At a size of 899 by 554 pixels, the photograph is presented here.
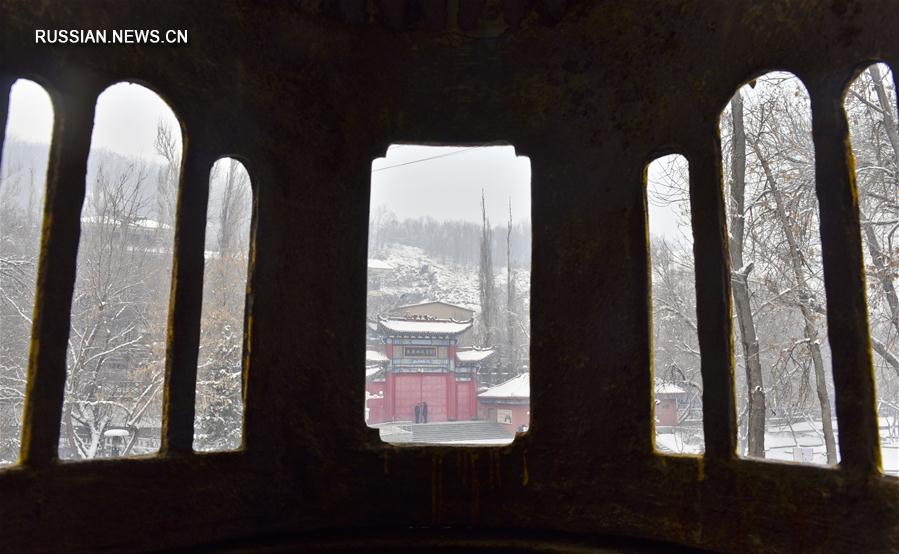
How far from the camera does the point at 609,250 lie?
15.1 ft

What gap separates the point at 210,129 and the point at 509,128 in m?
2.17

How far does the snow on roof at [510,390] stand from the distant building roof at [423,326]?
299cm

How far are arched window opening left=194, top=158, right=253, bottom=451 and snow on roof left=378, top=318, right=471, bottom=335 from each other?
27.1ft

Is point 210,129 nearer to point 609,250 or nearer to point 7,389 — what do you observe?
point 609,250

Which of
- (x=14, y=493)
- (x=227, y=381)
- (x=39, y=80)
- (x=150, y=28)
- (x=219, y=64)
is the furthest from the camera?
(x=227, y=381)

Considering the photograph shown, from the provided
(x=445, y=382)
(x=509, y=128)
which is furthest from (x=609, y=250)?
(x=445, y=382)

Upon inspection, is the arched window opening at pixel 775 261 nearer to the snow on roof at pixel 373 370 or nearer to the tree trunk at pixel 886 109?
the tree trunk at pixel 886 109

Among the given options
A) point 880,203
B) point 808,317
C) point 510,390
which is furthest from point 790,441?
point 510,390

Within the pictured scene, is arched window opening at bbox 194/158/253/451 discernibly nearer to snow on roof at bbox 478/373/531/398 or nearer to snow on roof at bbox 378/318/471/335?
snow on roof at bbox 378/318/471/335

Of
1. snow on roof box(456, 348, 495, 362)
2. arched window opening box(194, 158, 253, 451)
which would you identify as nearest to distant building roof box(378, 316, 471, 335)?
snow on roof box(456, 348, 495, 362)

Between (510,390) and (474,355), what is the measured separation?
2237mm

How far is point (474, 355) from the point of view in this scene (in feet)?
95.7

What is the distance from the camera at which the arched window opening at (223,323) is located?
1723 centimetres

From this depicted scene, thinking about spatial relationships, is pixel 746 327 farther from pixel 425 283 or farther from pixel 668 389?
pixel 425 283
